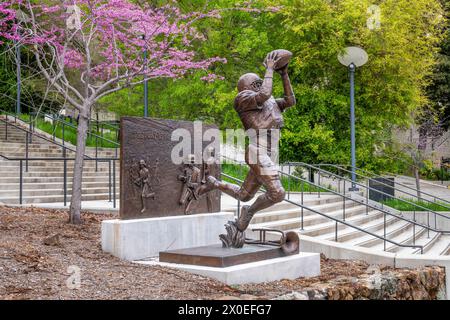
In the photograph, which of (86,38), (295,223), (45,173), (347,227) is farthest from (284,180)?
(86,38)

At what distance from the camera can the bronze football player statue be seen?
755 cm

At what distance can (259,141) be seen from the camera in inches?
305

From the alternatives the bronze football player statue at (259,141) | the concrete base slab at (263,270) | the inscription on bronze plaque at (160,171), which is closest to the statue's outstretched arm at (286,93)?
the bronze football player statue at (259,141)

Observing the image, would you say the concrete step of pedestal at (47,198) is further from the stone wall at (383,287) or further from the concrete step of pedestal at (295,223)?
the stone wall at (383,287)

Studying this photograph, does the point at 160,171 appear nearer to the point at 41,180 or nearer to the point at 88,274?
the point at 88,274

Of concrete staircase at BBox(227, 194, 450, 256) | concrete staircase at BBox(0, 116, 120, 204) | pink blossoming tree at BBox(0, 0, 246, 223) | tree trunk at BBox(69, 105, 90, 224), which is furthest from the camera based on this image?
concrete staircase at BBox(0, 116, 120, 204)

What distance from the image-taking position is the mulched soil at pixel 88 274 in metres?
5.89

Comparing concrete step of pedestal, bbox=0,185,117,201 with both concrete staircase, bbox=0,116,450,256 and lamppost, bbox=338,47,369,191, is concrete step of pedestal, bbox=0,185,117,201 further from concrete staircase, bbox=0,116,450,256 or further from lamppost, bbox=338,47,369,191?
lamppost, bbox=338,47,369,191

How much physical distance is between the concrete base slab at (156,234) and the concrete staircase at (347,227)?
3.61ft

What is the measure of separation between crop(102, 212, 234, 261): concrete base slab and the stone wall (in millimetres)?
2419

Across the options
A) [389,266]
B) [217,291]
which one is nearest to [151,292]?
[217,291]

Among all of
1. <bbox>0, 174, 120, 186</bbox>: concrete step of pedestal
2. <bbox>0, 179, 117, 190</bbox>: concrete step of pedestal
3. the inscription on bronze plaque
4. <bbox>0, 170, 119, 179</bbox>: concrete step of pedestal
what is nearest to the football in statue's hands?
the inscription on bronze plaque

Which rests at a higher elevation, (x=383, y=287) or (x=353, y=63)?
(x=353, y=63)

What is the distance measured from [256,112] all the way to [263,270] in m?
2.05
